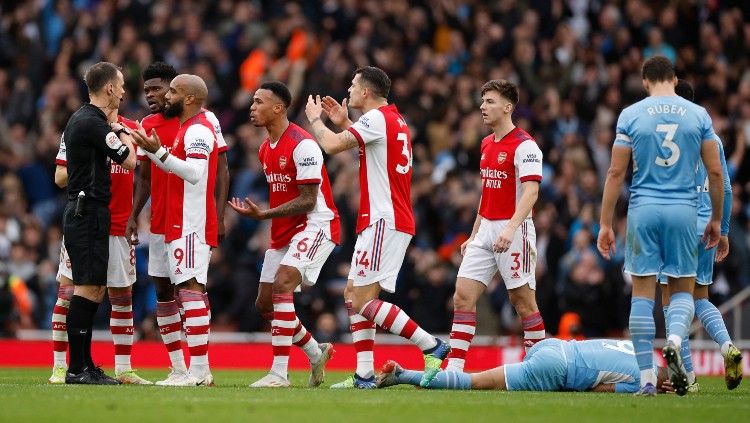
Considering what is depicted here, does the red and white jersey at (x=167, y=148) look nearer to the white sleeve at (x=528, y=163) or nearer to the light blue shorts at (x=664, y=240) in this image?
the white sleeve at (x=528, y=163)

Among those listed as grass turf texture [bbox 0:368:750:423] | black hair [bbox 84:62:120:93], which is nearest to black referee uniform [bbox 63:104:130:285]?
black hair [bbox 84:62:120:93]

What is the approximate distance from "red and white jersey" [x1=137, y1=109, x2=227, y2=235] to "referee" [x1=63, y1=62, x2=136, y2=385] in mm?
421

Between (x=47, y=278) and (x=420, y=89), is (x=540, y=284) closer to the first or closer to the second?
(x=420, y=89)

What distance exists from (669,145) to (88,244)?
5.28 m

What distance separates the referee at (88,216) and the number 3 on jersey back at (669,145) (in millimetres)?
4754

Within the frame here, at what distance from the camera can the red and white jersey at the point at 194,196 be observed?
13117 millimetres

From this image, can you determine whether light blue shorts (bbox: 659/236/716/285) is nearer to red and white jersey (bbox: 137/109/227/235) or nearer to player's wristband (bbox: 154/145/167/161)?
red and white jersey (bbox: 137/109/227/235)

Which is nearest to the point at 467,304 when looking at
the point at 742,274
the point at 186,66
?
the point at 742,274

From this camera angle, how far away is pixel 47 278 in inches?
851

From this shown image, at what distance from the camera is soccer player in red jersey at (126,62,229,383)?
44.5 feet

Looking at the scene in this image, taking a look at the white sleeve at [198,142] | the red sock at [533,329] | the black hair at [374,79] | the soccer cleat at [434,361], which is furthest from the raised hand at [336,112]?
the red sock at [533,329]

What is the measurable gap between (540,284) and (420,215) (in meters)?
2.57

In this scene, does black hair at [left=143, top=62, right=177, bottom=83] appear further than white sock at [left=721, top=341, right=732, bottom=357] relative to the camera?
Yes

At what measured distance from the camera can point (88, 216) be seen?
43.1ft
